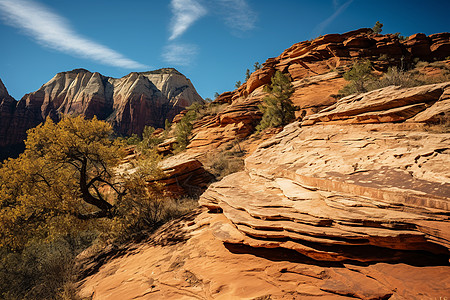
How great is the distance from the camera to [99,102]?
59.5m

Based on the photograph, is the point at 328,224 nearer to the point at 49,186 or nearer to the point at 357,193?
the point at 357,193

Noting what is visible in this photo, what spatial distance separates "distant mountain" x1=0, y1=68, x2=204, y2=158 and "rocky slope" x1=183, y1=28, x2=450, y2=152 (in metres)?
39.9

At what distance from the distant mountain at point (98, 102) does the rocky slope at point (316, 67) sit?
131 ft

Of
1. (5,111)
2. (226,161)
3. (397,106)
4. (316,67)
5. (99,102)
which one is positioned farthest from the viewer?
(99,102)

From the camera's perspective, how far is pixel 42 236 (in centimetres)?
738

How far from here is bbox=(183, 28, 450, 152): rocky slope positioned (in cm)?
1906

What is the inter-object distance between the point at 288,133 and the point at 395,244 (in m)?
5.77

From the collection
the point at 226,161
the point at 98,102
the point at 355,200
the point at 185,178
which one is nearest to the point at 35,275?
the point at 185,178

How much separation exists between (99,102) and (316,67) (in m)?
62.8

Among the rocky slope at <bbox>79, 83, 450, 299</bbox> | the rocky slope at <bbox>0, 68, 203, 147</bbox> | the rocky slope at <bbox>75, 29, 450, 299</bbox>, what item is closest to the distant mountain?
the rocky slope at <bbox>0, 68, 203, 147</bbox>

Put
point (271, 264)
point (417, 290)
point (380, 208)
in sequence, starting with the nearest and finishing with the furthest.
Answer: point (417, 290) < point (380, 208) < point (271, 264)

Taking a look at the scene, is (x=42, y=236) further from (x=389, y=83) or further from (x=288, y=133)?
(x=389, y=83)

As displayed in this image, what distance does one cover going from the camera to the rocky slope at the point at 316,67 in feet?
62.5

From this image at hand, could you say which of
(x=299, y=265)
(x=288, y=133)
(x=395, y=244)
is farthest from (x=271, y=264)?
(x=288, y=133)
